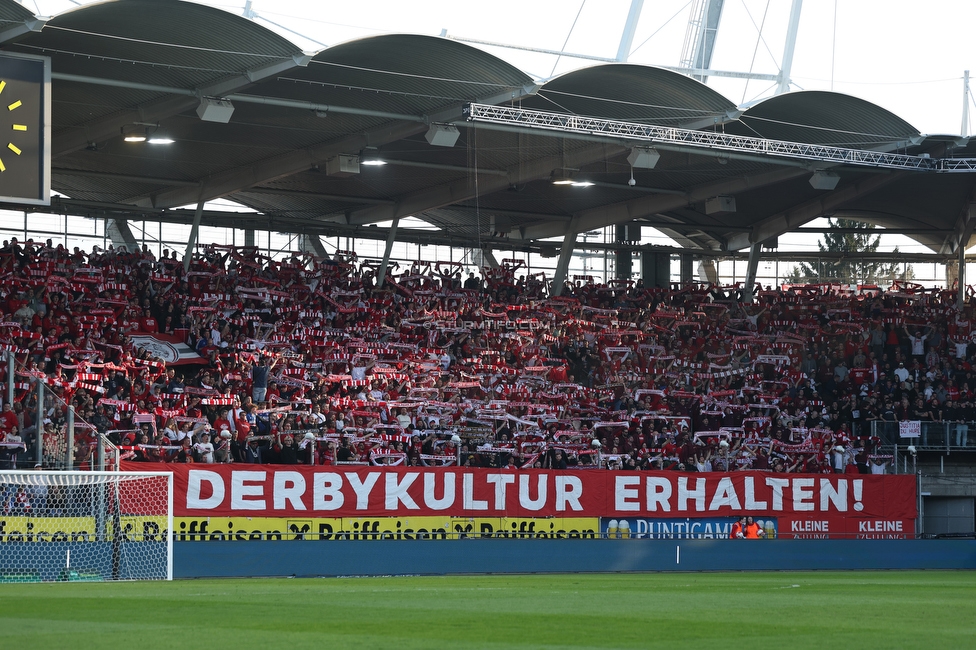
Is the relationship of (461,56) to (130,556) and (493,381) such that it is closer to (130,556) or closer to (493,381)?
(493,381)

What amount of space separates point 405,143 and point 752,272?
14.1 metres

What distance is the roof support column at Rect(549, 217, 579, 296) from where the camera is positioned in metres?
41.9

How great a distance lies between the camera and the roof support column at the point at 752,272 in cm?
4431

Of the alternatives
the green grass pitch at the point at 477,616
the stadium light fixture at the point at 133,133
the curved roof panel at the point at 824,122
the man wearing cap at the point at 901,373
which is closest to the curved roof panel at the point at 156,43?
the stadium light fixture at the point at 133,133

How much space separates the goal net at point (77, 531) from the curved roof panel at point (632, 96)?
49.1 ft

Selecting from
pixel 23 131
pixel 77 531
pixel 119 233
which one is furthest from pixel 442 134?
pixel 23 131

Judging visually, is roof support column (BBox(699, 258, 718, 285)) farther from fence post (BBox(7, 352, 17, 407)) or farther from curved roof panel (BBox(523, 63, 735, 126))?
fence post (BBox(7, 352, 17, 407))

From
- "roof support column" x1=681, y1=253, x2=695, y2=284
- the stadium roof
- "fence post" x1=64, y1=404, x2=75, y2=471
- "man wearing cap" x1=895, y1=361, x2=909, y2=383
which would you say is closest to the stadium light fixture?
the stadium roof

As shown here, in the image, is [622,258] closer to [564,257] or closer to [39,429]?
[564,257]

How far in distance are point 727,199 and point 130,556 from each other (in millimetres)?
25615

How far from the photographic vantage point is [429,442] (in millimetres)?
28938

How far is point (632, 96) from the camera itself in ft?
108

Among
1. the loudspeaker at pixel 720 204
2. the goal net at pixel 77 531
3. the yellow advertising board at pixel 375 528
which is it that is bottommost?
the yellow advertising board at pixel 375 528

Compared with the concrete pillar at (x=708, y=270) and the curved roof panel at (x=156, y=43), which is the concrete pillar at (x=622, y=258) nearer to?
the concrete pillar at (x=708, y=270)
